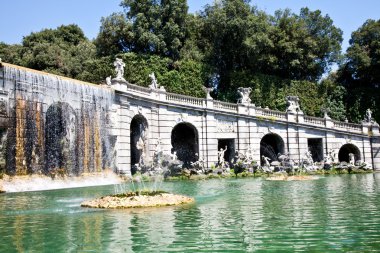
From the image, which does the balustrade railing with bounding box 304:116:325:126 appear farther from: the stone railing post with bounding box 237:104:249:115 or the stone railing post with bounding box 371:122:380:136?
the stone railing post with bounding box 237:104:249:115

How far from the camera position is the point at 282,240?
26.0 ft

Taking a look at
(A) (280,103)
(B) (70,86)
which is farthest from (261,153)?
(B) (70,86)

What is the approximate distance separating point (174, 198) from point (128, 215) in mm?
2653

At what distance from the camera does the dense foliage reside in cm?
4112

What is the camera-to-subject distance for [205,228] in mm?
9266

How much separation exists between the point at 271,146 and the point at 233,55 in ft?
33.4

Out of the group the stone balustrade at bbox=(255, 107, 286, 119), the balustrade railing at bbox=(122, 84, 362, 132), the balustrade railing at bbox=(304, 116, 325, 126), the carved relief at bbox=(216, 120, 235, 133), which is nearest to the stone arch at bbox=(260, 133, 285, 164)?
the stone balustrade at bbox=(255, 107, 286, 119)

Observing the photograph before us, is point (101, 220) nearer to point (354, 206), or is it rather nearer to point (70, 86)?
point (354, 206)

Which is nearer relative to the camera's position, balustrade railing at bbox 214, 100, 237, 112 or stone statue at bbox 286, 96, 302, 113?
balustrade railing at bbox 214, 100, 237, 112

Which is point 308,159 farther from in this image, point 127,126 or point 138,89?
point 127,126

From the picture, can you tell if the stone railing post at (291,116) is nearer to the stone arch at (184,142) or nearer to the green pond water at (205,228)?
the stone arch at (184,142)

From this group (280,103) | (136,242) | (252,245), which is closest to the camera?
(252,245)

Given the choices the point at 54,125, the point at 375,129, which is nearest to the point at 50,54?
the point at 54,125

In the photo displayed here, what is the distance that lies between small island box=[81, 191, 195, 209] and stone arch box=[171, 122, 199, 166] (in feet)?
74.2
